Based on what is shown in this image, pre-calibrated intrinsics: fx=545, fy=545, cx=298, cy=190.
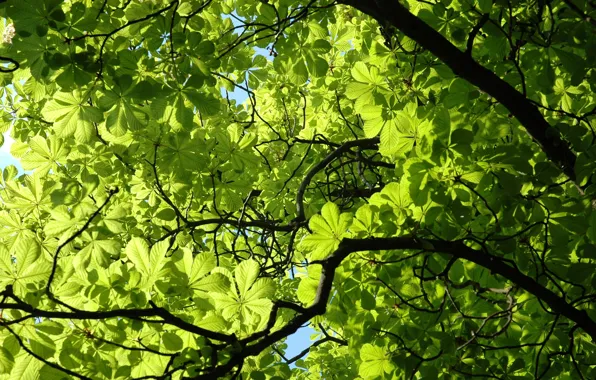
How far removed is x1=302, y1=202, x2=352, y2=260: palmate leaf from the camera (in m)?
2.30

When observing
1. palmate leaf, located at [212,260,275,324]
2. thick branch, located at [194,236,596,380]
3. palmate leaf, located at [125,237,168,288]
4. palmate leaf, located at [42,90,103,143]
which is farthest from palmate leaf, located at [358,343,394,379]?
palmate leaf, located at [42,90,103,143]

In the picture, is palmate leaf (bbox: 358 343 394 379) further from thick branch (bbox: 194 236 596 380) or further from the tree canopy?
thick branch (bbox: 194 236 596 380)

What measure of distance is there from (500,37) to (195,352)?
1.98 metres

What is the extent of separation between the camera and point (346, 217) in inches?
90.9

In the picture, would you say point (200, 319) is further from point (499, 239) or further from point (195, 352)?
point (499, 239)

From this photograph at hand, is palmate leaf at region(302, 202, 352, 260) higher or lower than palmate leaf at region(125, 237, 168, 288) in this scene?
higher

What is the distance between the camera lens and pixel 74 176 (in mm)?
3652

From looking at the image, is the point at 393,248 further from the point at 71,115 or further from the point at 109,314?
the point at 71,115

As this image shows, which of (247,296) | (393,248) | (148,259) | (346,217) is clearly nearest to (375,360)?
(393,248)

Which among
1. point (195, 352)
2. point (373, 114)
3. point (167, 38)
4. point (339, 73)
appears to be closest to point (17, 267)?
point (195, 352)

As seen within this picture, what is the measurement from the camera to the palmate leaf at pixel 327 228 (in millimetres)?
2301

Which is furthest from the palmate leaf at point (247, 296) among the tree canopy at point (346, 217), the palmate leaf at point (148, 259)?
the palmate leaf at point (148, 259)

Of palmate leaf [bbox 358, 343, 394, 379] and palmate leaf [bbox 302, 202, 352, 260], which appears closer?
palmate leaf [bbox 302, 202, 352, 260]

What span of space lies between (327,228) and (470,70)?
99cm
